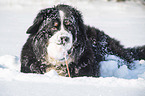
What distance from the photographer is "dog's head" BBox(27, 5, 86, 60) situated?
2516 mm

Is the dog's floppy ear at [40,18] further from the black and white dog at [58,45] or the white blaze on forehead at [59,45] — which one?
the white blaze on forehead at [59,45]

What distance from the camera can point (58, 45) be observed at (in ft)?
8.13

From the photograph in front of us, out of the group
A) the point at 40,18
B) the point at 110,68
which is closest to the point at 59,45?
the point at 40,18

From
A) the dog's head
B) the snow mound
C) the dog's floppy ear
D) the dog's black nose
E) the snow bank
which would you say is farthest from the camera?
the snow mound

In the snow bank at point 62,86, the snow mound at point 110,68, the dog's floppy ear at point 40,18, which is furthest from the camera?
the snow mound at point 110,68

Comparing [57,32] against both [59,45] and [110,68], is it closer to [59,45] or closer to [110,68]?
[59,45]

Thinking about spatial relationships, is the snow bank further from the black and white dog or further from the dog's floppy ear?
the dog's floppy ear

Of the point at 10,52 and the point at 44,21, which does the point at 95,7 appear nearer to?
the point at 10,52

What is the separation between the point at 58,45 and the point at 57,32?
19 cm

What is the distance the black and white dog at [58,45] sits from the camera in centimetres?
258

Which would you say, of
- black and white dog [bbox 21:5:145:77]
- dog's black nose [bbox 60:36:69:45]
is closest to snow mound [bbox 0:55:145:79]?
black and white dog [bbox 21:5:145:77]

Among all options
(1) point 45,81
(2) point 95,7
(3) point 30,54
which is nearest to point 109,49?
(3) point 30,54

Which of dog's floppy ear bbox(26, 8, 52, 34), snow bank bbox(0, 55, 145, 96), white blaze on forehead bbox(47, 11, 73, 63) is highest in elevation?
dog's floppy ear bbox(26, 8, 52, 34)

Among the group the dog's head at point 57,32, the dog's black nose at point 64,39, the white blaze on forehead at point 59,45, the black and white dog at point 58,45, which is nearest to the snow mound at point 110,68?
the black and white dog at point 58,45
